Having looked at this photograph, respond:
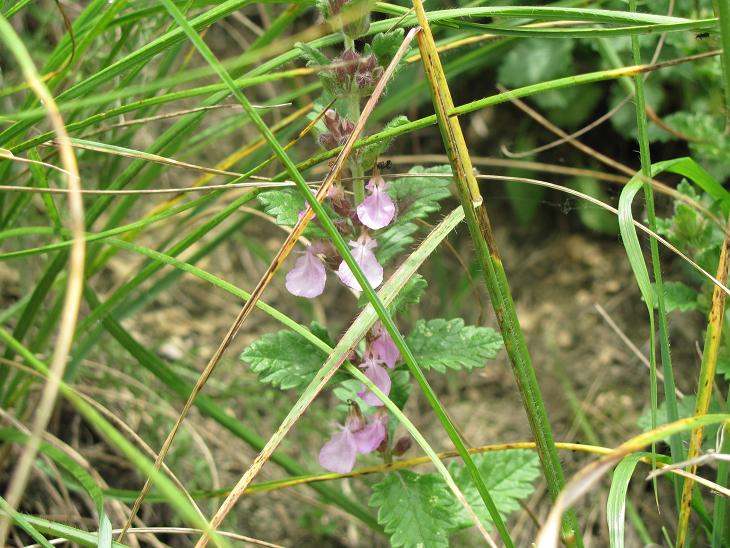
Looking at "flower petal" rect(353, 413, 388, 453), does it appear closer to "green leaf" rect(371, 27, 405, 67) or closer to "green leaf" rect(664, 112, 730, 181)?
"green leaf" rect(371, 27, 405, 67)

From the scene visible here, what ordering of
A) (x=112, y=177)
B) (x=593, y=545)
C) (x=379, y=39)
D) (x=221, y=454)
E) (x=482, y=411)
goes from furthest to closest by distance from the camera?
(x=482, y=411) < (x=221, y=454) < (x=593, y=545) < (x=112, y=177) < (x=379, y=39)

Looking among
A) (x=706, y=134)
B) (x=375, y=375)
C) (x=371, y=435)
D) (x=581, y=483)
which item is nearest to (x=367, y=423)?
(x=371, y=435)

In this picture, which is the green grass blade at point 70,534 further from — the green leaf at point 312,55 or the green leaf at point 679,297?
the green leaf at point 679,297

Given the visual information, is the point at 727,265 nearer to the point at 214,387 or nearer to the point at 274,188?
the point at 274,188

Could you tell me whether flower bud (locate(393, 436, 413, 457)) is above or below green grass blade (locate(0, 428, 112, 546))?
below

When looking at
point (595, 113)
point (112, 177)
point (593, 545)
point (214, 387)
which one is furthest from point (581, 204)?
point (112, 177)

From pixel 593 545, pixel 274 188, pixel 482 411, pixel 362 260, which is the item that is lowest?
pixel 593 545

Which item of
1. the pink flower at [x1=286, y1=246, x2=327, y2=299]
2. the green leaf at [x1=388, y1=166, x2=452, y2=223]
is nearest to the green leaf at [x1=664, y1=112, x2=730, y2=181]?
the green leaf at [x1=388, y1=166, x2=452, y2=223]
